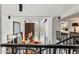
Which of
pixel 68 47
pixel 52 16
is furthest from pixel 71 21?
pixel 68 47

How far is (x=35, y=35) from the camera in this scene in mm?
3539

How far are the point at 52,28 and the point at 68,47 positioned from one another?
187 inches
